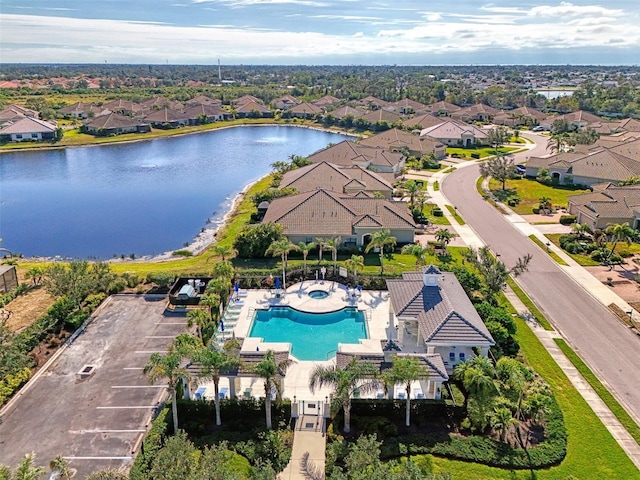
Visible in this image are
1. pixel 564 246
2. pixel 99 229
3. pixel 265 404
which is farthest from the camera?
pixel 99 229

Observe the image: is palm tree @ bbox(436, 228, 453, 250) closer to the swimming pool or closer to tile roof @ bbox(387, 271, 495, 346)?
tile roof @ bbox(387, 271, 495, 346)

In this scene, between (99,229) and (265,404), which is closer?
(265,404)

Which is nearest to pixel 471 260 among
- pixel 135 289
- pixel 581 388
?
pixel 581 388

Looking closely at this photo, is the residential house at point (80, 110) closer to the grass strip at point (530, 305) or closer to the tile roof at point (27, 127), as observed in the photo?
the tile roof at point (27, 127)

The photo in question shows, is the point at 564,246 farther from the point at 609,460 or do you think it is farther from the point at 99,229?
the point at 99,229

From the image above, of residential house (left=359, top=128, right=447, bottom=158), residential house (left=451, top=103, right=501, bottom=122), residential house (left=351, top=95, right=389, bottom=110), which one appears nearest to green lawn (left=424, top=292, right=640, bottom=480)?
residential house (left=359, top=128, right=447, bottom=158)

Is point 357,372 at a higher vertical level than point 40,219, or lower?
higher

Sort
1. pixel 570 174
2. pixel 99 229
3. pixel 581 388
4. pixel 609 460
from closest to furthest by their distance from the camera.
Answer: pixel 609 460
pixel 581 388
pixel 99 229
pixel 570 174

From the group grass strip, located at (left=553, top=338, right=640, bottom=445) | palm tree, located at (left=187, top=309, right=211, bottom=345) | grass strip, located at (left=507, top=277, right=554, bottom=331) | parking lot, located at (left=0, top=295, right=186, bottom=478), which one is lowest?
parking lot, located at (left=0, top=295, right=186, bottom=478)
